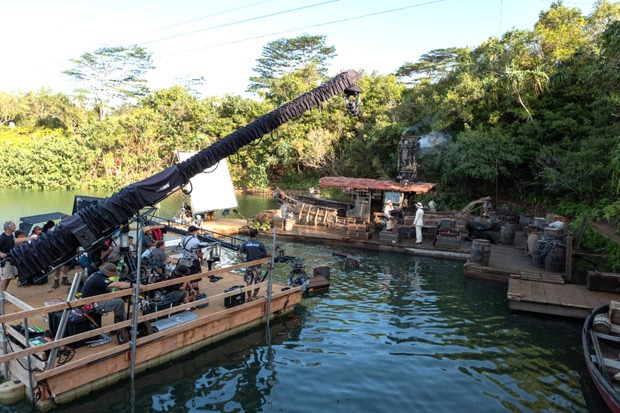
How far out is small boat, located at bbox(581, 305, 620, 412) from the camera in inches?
265

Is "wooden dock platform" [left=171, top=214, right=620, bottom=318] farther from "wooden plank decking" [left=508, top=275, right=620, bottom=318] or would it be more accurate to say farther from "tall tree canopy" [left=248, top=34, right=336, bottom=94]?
"tall tree canopy" [left=248, top=34, right=336, bottom=94]

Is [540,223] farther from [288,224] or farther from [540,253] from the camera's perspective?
[288,224]

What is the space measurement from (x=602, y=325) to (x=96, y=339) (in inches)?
433

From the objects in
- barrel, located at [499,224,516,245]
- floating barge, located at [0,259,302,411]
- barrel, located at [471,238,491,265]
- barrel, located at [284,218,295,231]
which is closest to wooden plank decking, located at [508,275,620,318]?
barrel, located at [471,238,491,265]

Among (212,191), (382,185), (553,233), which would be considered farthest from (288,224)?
(553,233)

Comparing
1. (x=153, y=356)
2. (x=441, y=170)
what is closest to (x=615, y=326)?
(x=153, y=356)

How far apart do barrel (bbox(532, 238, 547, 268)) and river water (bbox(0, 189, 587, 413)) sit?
3.28 m

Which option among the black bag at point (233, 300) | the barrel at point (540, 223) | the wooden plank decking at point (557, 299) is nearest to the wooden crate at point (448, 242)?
the barrel at point (540, 223)

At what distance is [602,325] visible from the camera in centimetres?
905

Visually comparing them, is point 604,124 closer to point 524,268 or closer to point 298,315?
point 524,268

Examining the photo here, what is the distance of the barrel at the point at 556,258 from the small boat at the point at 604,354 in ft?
15.5

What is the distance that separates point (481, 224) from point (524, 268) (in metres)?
4.50

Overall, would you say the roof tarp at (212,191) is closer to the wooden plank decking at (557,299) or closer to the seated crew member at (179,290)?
the seated crew member at (179,290)

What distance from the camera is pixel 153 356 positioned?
323 inches
